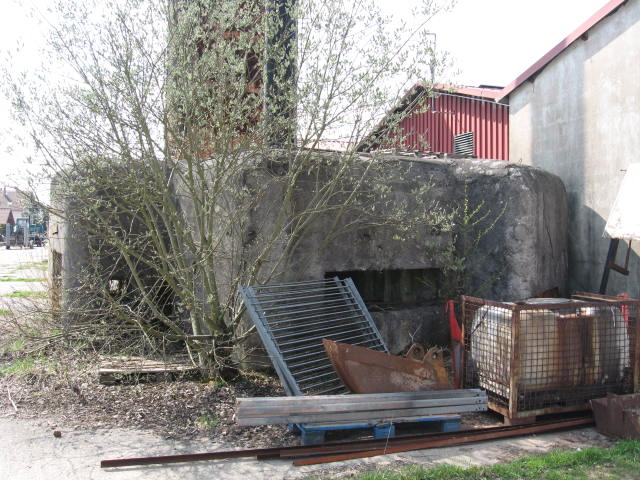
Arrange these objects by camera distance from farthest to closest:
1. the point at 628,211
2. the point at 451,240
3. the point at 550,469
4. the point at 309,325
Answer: the point at 451,240 → the point at 628,211 → the point at 309,325 → the point at 550,469

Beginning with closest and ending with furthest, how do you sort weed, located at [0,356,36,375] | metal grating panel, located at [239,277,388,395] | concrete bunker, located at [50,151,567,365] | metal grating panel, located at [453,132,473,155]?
metal grating panel, located at [239,277,388,395] → weed, located at [0,356,36,375] → concrete bunker, located at [50,151,567,365] → metal grating panel, located at [453,132,473,155]

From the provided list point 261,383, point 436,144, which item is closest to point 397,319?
point 261,383

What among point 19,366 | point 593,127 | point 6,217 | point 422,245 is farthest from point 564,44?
point 6,217

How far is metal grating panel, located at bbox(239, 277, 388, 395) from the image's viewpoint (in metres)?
5.21

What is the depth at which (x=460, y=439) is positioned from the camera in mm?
4508

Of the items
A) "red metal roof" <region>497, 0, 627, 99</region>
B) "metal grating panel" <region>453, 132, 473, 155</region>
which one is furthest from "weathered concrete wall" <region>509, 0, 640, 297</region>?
"metal grating panel" <region>453, 132, 473, 155</region>

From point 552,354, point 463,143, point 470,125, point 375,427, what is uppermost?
point 470,125

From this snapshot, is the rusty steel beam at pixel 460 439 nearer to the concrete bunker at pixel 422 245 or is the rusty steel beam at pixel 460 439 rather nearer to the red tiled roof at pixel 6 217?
the concrete bunker at pixel 422 245

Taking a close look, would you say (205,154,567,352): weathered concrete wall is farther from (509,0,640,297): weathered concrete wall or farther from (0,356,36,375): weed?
(0,356,36,375): weed

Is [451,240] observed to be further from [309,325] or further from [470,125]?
[470,125]

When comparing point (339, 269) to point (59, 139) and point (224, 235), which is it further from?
point (59, 139)

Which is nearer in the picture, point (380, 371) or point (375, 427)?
point (375, 427)

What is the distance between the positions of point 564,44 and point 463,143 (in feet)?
12.9

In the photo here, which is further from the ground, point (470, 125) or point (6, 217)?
point (6, 217)
